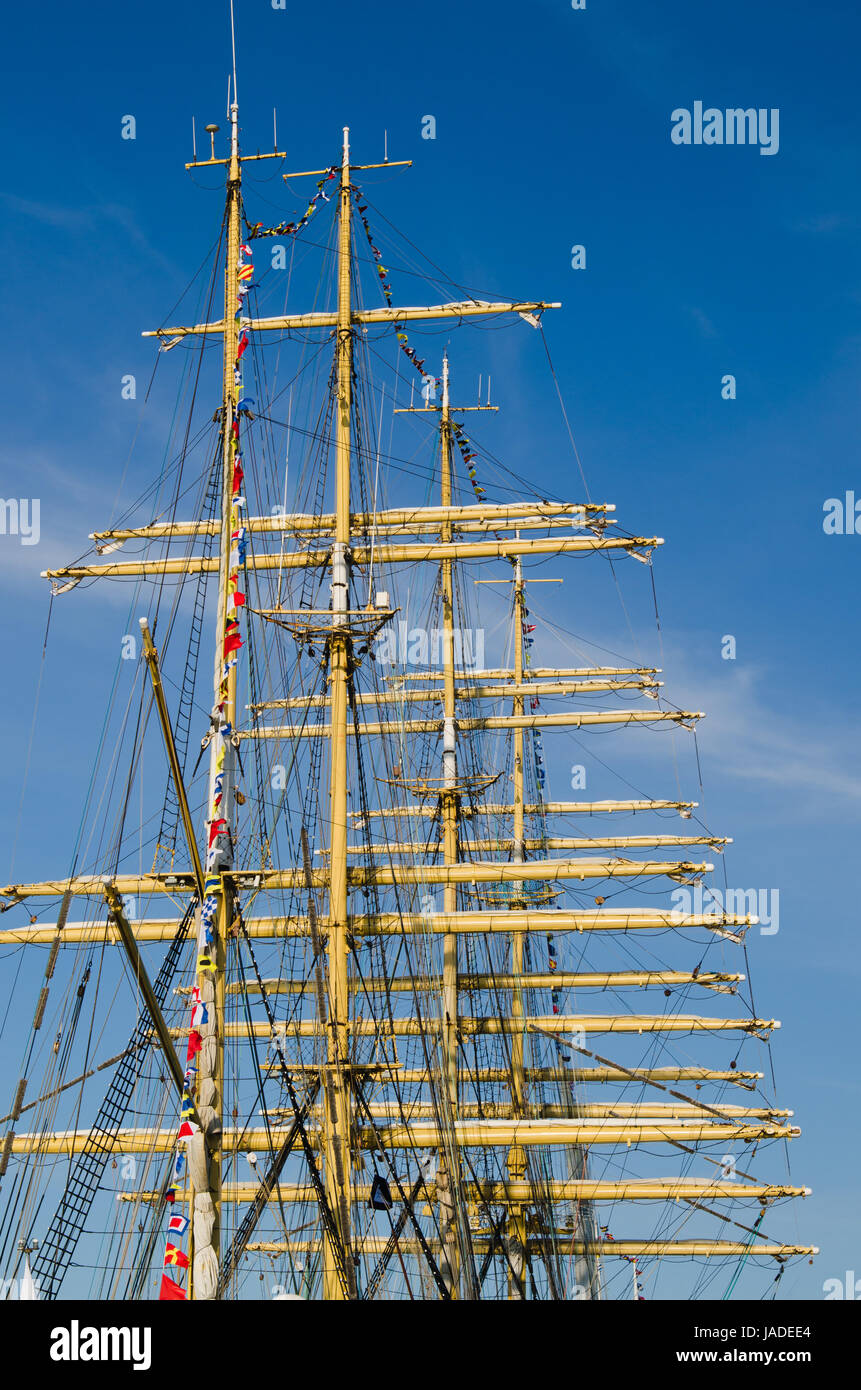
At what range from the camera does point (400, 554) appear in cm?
4753

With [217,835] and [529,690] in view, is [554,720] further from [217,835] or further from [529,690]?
[217,835]

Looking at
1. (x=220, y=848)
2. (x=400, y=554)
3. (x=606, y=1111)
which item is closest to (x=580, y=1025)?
(x=606, y=1111)

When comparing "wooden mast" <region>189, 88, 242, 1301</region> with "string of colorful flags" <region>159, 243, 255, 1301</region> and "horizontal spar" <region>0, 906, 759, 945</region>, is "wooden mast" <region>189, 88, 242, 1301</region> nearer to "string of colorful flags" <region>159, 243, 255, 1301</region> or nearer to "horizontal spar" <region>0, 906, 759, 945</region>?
"string of colorful flags" <region>159, 243, 255, 1301</region>

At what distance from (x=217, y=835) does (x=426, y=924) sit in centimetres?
1360

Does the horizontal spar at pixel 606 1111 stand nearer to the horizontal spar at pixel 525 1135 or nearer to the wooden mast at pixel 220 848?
the horizontal spar at pixel 525 1135

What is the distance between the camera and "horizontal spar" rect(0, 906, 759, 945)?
39.9m

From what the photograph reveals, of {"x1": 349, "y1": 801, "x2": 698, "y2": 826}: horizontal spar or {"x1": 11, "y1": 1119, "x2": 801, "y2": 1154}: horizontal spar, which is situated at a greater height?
{"x1": 349, "y1": 801, "x2": 698, "y2": 826}: horizontal spar

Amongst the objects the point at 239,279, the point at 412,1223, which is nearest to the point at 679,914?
the point at 412,1223

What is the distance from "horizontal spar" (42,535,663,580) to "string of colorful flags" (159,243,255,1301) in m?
7.32

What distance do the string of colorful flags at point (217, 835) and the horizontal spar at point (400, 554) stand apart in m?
7.32

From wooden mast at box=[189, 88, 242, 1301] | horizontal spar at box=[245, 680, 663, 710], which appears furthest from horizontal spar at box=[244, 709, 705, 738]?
wooden mast at box=[189, 88, 242, 1301]

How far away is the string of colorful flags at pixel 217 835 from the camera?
25.1 metres

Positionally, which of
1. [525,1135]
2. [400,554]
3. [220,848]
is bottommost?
[220,848]
